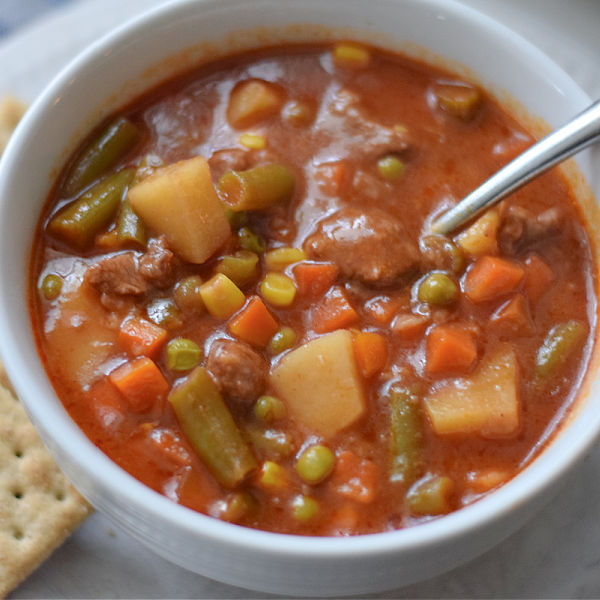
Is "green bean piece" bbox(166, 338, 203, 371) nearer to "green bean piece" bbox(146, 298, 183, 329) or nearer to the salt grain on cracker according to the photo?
"green bean piece" bbox(146, 298, 183, 329)

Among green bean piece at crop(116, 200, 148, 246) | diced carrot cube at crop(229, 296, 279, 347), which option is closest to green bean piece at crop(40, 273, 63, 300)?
green bean piece at crop(116, 200, 148, 246)

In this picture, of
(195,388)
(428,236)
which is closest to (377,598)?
(195,388)

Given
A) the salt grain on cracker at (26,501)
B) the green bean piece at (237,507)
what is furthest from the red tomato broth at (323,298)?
the salt grain on cracker at (26,501)

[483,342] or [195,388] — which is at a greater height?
[483,342]

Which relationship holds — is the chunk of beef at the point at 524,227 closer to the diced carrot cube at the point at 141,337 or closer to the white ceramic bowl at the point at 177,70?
the white ceramic bowl at the point at 177,70

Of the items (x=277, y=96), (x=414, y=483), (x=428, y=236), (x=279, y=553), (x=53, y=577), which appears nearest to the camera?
(x=279, y=553)

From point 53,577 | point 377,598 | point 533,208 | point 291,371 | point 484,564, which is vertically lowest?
point 53,577

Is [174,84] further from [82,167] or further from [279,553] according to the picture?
[279,553]
